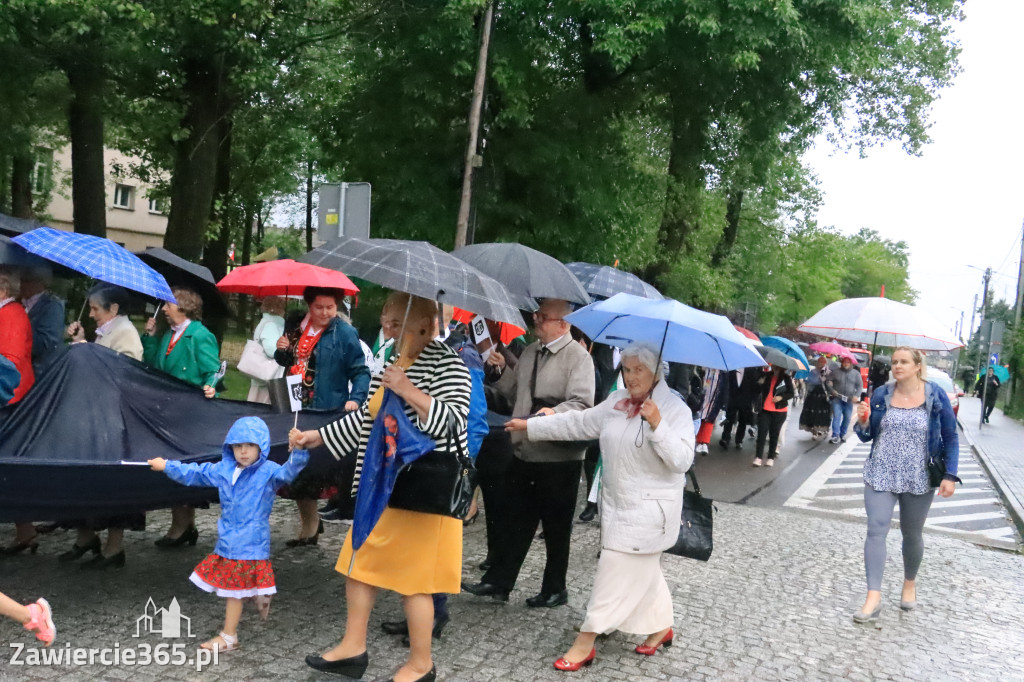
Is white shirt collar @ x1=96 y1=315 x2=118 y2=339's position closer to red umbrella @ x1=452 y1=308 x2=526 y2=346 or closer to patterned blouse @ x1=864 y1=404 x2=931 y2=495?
red umbrella @ x1=452 y1=308 x2=526 y2=346

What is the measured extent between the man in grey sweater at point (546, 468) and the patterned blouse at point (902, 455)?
7.16 feet

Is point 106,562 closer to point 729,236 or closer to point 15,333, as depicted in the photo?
point 15,333

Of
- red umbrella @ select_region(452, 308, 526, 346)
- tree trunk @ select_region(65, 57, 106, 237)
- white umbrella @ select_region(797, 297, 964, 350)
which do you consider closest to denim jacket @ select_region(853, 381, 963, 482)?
white umbrella @ select_region(797, 297, 964, 350)

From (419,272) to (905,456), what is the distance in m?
4.11

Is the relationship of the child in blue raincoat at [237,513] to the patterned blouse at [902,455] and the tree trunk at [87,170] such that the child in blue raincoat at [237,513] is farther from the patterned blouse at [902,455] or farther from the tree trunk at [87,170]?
the tree trunk at [87,170]

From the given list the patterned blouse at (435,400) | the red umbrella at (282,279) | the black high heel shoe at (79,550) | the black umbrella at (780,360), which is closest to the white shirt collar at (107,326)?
the red umbrella at (282,279)

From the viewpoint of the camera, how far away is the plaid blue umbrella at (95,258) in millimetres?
5789

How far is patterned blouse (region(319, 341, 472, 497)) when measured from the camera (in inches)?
175

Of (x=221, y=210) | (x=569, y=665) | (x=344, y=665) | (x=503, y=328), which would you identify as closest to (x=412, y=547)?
(x=344, y=665)

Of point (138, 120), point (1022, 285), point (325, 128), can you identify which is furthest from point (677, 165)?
point (1022, 285)

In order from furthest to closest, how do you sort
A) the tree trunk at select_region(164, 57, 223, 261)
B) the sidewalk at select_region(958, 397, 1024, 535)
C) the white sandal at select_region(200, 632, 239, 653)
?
the tree trunk at select_region(164, 57, 223, 261) → the sidewalk at select_region(958, 397, 1024, 535) → the white sandal at select_region(200, 632, 239, 653)

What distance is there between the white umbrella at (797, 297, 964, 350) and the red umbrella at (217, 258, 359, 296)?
3692 mm

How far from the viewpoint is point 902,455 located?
6.70m

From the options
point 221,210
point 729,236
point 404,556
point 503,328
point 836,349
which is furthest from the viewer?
point 729,236
